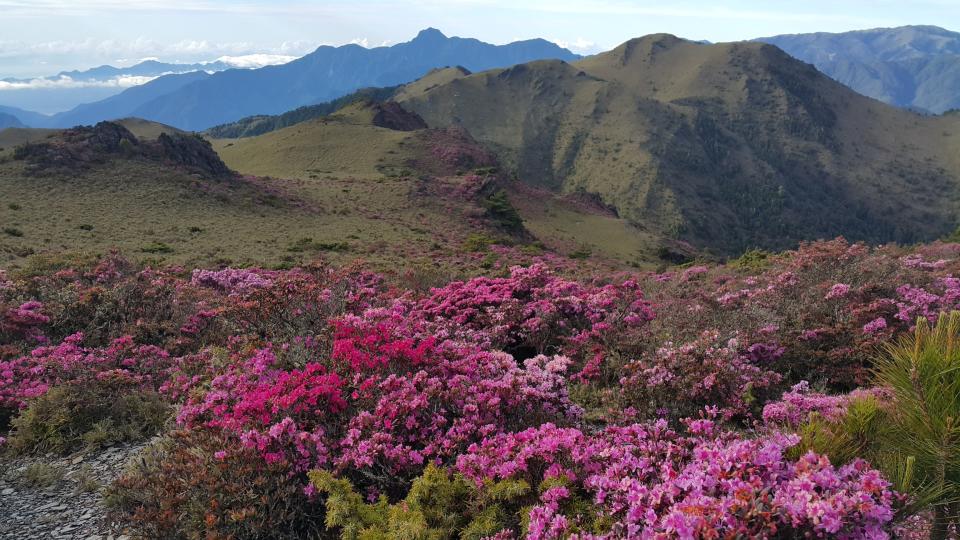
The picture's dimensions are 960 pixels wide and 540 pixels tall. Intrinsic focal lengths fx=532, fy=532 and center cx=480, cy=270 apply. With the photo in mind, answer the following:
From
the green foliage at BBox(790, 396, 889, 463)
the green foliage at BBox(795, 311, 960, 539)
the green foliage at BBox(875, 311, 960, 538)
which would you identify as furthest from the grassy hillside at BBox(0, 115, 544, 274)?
the green foliage at BBox(875, 311, 960, 538)

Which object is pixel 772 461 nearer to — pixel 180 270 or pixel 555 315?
pixel 555 315

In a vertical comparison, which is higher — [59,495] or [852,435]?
[852,435]

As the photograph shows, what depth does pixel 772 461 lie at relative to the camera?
379cm

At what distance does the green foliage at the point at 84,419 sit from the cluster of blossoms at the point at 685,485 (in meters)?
6.28

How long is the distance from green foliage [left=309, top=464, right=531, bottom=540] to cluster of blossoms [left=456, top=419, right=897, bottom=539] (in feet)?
0.62

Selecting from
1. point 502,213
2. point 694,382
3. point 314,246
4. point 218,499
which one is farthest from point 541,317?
point 502,213

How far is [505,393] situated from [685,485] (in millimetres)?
2984

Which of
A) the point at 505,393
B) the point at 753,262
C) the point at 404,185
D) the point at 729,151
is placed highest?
the point at 729,151

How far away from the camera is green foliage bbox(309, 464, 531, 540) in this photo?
4.73 m

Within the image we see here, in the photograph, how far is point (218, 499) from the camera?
5398 millimetres

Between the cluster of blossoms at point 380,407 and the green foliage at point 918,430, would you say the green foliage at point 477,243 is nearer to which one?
the cluster of blossoms at point 380,407

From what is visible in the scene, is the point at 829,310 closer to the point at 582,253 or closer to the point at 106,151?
the point at 582,253

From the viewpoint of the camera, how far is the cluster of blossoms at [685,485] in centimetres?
335

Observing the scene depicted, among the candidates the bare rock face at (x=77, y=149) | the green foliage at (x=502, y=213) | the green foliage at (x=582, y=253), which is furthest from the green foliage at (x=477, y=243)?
the bare rock face at (x=77, y=149)
